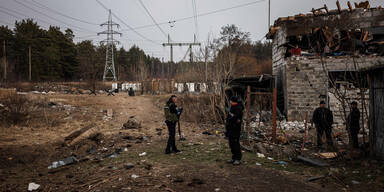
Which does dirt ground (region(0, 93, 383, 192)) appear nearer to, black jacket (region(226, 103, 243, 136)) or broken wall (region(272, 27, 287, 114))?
black jacket (region(226, 103, 243, 136))

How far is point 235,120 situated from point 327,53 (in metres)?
8.59

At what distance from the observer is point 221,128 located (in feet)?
33.4

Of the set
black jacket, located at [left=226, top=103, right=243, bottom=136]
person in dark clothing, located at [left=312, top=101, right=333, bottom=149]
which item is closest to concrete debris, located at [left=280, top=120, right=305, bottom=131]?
person in dark clothing, located at [left=312, top=101, right=333, bottom=149]

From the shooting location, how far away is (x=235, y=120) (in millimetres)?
4859

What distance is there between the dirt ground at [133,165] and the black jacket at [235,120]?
83 cm

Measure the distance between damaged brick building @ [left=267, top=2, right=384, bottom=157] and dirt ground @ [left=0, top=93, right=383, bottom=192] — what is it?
201 inches

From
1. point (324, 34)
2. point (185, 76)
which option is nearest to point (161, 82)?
point (185, 76)

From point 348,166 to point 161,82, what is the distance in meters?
19.9

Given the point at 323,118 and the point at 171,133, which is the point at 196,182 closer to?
the point at 171,133

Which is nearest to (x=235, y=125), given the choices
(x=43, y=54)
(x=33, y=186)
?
(x=33, y=186)

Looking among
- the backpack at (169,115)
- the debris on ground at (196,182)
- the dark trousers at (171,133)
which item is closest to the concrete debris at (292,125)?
the dark trousers at (171,133)

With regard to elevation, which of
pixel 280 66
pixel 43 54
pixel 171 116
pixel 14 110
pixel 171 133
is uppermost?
pixel 43 54

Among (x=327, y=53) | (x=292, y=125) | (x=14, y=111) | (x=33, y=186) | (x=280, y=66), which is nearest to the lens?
(x=33, y=186)

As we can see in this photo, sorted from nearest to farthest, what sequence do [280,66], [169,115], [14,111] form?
[169,115] → [14,111] → [280,66]
